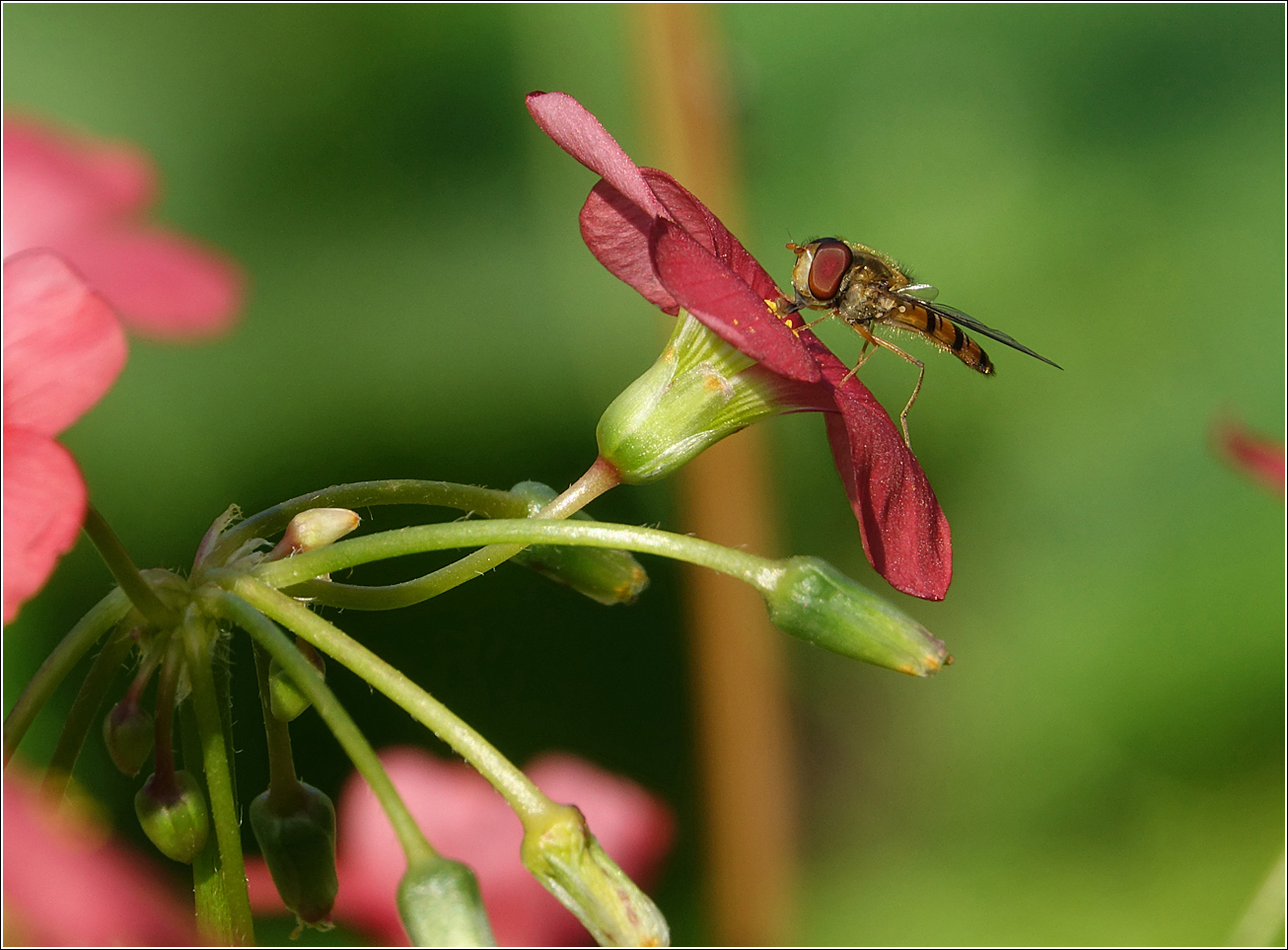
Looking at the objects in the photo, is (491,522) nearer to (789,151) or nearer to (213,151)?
(213,151)

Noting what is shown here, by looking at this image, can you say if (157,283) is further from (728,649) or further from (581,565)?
(728,649)

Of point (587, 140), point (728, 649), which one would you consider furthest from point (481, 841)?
point (728, 649)

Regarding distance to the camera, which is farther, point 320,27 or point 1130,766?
point 320,27

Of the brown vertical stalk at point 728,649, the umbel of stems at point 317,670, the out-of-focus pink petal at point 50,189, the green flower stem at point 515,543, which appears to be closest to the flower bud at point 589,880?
the umbel of stems at point 317,670

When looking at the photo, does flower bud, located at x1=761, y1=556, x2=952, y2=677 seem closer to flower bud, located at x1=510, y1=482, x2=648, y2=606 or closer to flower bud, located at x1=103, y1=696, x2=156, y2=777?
flower bud, located at x1=510, y1=482, x2=648, y2=606

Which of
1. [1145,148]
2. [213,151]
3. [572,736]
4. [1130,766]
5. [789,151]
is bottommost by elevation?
[572,736]

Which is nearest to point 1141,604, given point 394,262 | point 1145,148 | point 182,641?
point 1145,148

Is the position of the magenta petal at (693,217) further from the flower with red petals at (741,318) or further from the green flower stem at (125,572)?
the green flower stem at (125,572)
